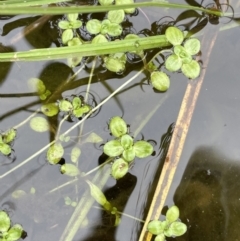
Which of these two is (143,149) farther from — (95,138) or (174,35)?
(174,35)

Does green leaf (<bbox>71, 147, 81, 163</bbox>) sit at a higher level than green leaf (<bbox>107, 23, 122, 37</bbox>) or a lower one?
lower

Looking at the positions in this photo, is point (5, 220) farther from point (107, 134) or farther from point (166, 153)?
point (166, 153)

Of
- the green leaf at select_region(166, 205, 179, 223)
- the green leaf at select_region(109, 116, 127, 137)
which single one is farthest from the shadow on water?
the green leaf at select_region(109, 116, 127, 137)

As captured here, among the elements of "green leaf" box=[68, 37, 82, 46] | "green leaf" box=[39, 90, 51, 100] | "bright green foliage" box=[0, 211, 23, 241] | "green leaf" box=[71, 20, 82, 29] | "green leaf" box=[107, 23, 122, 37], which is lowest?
"bright green foliage" box=[0, 211, 23, 241]

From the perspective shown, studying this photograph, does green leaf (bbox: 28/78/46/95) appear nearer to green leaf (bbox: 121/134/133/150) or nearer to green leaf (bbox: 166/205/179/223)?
green leaf (bbox: 121/134/133/150)

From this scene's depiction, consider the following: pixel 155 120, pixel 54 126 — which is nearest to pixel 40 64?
pixel 54 126

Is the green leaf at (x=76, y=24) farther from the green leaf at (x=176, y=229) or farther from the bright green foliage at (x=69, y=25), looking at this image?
the green leaf at (x=176, y=229)

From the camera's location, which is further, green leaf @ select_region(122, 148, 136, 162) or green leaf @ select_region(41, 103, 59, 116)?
green leaf @ select_region(41, 103, 59, 116)

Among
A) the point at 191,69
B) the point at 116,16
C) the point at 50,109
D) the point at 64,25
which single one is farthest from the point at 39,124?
the point at 191,69
